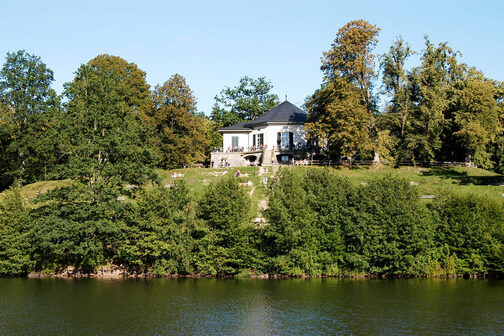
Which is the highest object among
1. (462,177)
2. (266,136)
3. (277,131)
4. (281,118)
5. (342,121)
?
(281,118)

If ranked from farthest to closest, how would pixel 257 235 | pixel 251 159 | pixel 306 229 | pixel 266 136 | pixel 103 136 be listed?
1. pixel 251 159
2. pixel 266 136
3. pixel 103 136
4. pixel 257 235
5. pixel 306 229

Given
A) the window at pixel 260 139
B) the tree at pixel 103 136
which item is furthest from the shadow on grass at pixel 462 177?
the tree at pixel 103 136

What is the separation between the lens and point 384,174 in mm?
52812

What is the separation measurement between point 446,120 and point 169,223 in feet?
121

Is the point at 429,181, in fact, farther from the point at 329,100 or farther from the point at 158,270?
the point at 158,270

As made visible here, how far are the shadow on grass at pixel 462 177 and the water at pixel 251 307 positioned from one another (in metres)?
18.4

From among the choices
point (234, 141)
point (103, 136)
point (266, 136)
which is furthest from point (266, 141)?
point (103, 136)

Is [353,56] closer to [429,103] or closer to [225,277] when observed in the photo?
[429,103]

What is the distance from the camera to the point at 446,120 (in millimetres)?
62094

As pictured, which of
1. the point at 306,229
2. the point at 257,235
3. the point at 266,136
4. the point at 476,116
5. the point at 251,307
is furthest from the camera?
the point at 266,136

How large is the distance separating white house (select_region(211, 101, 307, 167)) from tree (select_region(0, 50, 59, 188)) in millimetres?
21071

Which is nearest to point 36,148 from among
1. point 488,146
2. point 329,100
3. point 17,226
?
point 17,226

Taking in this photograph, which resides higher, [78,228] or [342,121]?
[342,121]

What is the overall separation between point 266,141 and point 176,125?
11.6 m
